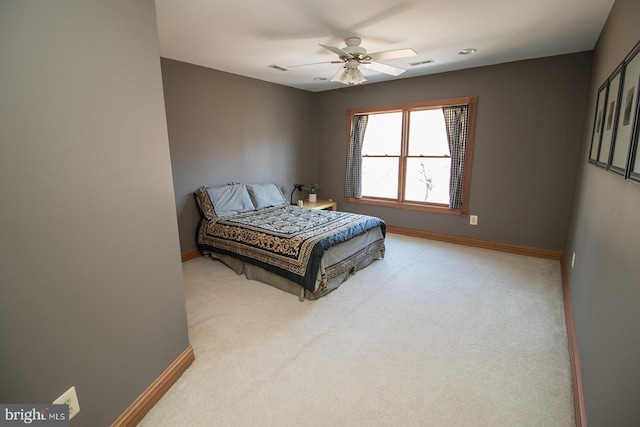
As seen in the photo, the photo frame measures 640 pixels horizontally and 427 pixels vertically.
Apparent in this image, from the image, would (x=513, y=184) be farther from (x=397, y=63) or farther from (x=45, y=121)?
(x=45, y=121)

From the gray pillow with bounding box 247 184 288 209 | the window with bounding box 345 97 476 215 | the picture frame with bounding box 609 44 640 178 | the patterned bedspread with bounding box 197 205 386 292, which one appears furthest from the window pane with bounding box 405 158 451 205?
the picture frame with bounding box 609 44 640 178

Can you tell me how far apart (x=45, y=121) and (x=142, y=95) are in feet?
1.66

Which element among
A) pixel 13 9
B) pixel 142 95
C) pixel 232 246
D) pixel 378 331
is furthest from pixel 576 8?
pixel 232 246

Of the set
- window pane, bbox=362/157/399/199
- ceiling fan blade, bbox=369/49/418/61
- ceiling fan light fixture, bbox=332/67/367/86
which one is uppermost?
ceiling fan blade, bbox=369/49/418/61

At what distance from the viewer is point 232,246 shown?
3.40 m

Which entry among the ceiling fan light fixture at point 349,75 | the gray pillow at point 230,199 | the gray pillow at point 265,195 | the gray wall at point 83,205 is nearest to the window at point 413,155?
the gray pillow at point 265,195

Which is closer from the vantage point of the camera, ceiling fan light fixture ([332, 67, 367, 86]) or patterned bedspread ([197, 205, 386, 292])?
patterned bedspread ([197, 205, 386, 292])

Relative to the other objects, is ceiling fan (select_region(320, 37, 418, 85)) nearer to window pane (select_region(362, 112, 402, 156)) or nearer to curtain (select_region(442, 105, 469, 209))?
curtain (select_region(442, 105, 469, 209))

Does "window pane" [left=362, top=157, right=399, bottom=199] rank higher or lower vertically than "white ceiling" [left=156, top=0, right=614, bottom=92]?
lower

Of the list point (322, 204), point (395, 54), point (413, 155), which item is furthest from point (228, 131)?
point (413, 155)

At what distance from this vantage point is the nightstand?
16.6 ft

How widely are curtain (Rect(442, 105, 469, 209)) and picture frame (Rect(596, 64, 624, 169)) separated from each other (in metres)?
2.10

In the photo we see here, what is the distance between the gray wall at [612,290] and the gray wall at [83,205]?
1925 millimetres

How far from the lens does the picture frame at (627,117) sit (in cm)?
131
